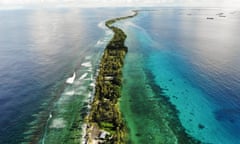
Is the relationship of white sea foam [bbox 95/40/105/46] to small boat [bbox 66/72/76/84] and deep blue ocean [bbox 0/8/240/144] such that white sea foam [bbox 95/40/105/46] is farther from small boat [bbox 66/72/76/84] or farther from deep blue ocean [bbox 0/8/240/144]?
small boat [bbox 66/72/76/84]

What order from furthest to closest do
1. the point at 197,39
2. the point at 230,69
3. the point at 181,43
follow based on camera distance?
the point at 197,39
the point at 181,43
the point at 230,69

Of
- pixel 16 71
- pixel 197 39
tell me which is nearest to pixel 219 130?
pixel 16 71

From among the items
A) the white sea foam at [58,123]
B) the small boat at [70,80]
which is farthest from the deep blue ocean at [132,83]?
the small boat at [70,80]

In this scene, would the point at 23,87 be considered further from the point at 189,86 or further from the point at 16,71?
the point at 189,86

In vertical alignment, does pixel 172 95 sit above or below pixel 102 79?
below

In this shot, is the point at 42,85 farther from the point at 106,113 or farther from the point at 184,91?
the point at 184,91

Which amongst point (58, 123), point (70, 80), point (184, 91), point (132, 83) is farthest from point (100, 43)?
point (58, 123)

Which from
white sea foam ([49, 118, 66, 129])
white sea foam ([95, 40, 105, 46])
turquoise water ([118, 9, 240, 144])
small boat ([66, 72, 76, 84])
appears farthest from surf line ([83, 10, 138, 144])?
white sea foam ([95, 40, 105, 46])
